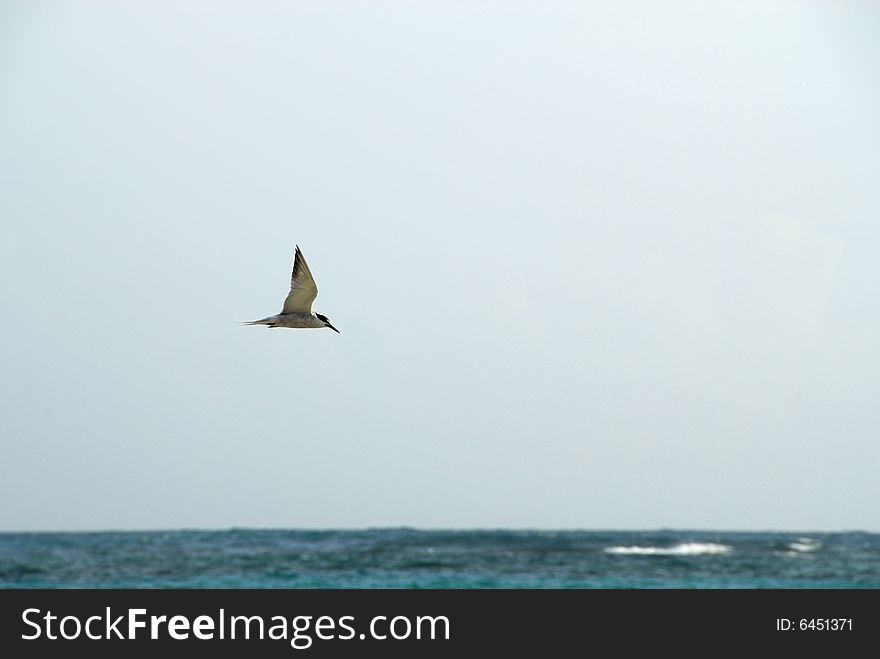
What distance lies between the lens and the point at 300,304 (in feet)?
51.0

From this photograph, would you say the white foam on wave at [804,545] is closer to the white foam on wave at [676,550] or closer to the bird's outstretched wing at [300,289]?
the white foam on wave at [676,550]

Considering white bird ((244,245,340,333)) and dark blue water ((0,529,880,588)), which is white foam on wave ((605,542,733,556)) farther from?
white bird ((244,245,340,333))

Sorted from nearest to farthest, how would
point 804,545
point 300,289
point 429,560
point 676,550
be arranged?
point 300,289 → point 429,560 → point 676,550 → point 804,545

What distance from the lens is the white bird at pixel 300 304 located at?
1520 cm

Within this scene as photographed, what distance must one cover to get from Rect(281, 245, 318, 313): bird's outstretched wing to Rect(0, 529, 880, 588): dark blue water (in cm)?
1544

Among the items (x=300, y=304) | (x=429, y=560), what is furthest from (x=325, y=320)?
(x=429, y=560)

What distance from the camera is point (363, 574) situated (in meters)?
31.9

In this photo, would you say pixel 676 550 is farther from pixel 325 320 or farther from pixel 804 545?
pixel 325 320

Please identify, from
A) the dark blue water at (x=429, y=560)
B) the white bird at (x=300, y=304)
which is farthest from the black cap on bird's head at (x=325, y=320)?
the dark blue water at (x=429, y=560)

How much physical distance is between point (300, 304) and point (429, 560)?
815 inches

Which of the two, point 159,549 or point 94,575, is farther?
point 159,549
